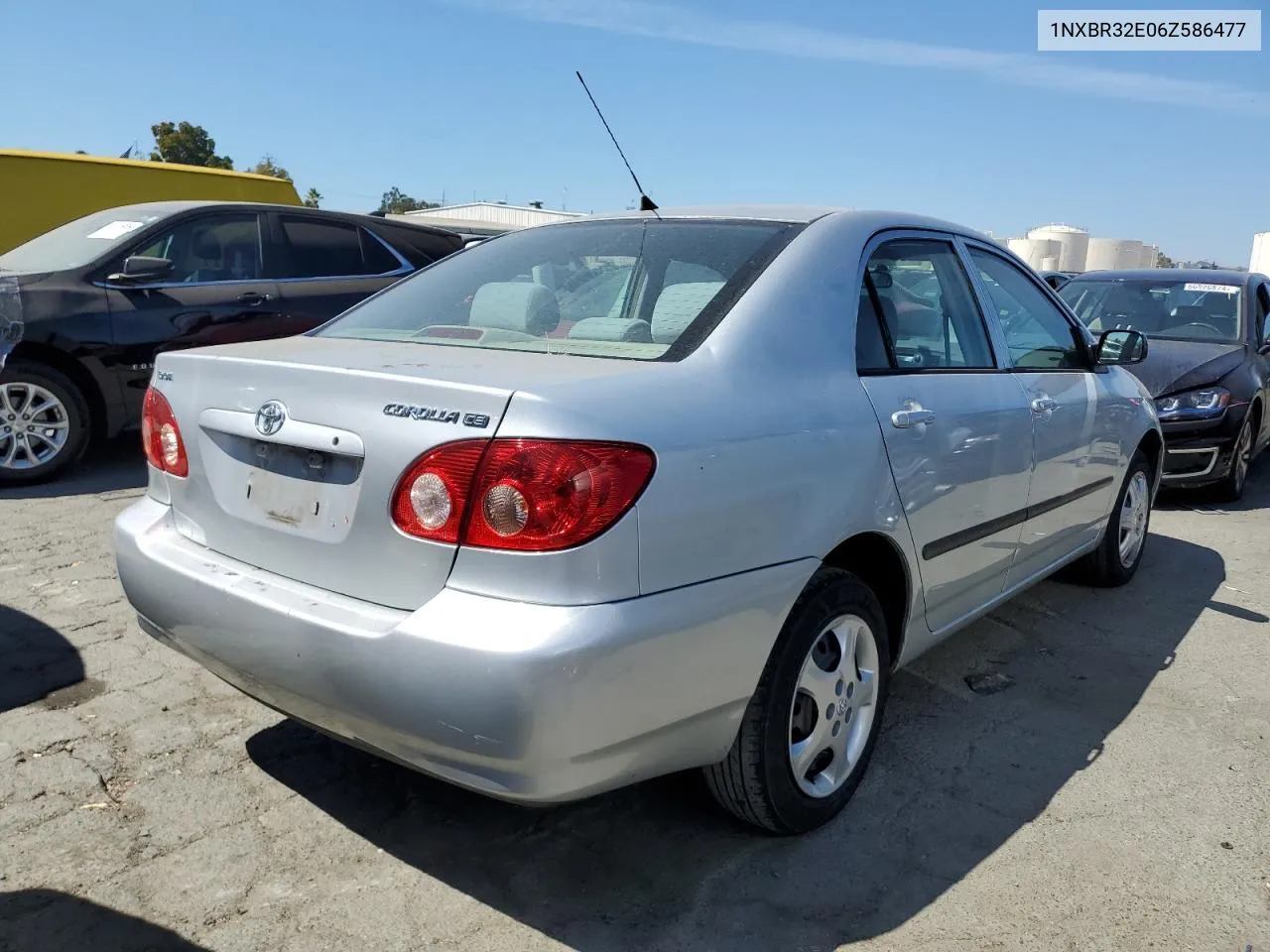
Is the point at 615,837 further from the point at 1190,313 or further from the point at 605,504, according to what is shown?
the point at 1190,313

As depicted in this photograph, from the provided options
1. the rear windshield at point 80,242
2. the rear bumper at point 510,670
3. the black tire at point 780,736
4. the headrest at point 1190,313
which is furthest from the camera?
the headrest at point 1190,313

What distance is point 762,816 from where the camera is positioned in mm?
2473

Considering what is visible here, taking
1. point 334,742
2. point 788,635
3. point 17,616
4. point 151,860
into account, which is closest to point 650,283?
point 788,635

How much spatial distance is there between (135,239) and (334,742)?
14.8ft

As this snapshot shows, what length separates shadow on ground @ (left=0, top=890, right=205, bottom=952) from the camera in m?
2.08

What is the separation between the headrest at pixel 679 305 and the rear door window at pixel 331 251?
16.2ft

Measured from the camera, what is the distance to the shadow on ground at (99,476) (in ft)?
18.8

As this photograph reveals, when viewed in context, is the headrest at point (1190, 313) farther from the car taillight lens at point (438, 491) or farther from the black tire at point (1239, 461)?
the car taillight lens at point (438, 491)

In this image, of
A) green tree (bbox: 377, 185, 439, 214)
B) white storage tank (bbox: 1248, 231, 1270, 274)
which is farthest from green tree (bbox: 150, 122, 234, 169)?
white storage tank (bbox: 1248, 231, 1270, 274)

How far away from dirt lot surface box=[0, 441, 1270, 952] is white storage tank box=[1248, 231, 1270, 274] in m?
46.8

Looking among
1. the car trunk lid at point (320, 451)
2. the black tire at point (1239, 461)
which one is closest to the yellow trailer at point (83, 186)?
the car trunk lid at point (320, 451)

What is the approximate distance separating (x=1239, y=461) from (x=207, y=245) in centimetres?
711

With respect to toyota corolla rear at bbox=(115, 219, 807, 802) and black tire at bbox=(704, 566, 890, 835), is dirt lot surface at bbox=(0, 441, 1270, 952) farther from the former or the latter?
toyota corolla rear at bbox=(115, 219, 807, 802)

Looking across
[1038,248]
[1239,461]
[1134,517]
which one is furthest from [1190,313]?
[1038,248]
